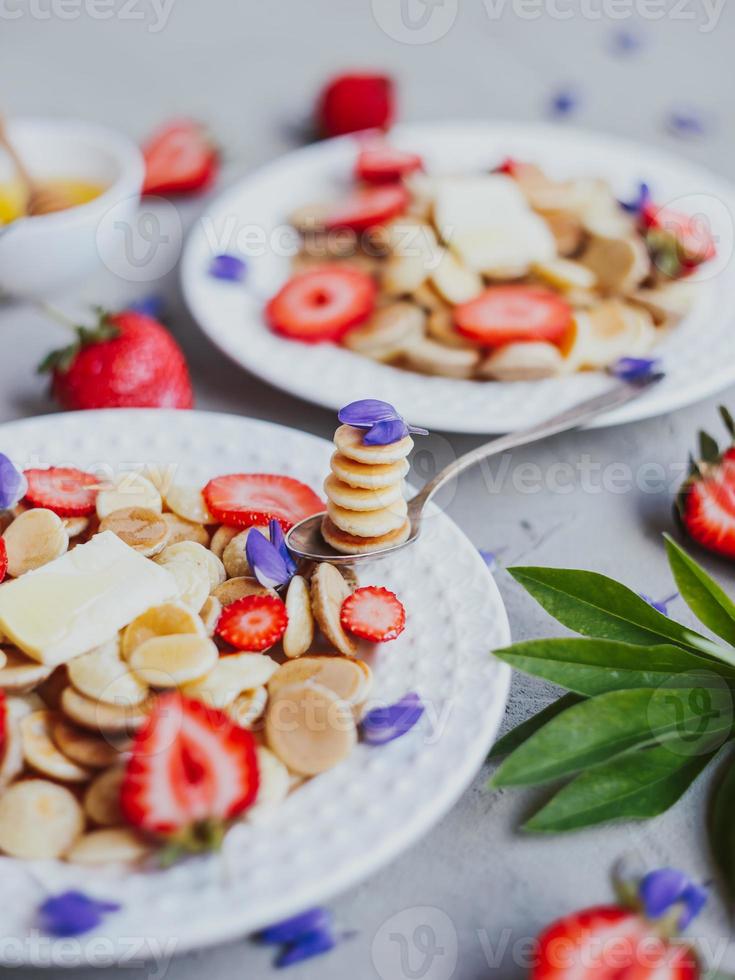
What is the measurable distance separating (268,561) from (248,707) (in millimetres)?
165

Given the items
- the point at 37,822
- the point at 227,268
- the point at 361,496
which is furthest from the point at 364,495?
the point at 227,268

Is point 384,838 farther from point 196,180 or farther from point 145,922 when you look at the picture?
point 196,180

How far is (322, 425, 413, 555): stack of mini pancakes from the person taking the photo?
3.42 ft

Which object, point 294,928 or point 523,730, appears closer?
point 294,928

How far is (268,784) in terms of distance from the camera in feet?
2.83

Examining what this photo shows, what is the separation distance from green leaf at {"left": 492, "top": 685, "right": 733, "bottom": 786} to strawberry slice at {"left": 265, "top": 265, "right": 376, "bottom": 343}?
747 mm

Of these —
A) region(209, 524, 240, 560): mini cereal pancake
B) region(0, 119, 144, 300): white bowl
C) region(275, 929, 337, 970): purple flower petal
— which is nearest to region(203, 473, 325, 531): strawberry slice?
region(209, 524, 240, 560): mini cereal pancake

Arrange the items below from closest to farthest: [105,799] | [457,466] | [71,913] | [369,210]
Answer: [71,913], [105,799], [457,466], [369,210]

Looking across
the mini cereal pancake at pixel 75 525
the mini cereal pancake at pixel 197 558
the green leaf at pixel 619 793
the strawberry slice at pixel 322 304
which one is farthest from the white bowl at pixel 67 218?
the green leaf at pixel 619 793

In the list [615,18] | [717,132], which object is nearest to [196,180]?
[717,132]

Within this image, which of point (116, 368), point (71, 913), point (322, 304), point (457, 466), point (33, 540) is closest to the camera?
point (71, 913)

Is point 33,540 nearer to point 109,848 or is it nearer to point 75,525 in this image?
point 75,525

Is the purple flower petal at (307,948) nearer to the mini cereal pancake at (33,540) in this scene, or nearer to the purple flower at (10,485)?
the mini cereal pancake at (33,540)

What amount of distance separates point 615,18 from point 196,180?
1345 mm
